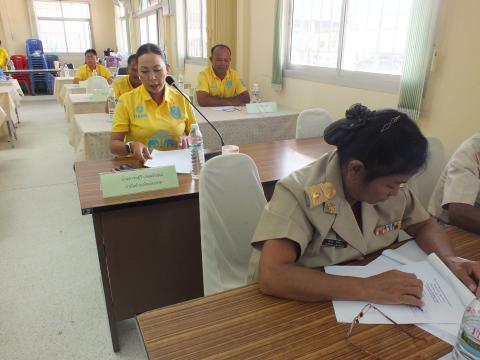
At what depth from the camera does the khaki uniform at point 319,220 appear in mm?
888

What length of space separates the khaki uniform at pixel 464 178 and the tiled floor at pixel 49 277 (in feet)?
4.24

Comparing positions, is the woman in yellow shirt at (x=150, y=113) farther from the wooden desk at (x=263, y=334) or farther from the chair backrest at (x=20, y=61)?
the chair backrest at (x=20, y=61)

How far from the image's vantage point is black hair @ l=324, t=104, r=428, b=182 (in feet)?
2.73

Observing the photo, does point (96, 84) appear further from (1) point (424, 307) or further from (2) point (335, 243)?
(1) point (424, 307)

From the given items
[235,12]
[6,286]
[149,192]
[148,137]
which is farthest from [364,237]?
[235,12]

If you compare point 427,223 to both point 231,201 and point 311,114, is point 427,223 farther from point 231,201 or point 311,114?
point 311,114

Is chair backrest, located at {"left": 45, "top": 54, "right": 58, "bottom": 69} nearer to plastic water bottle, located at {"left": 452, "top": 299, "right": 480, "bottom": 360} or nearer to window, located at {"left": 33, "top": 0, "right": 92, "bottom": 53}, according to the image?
window, located at {"left": 33, "top": 0, "right": 92, "bottom": 53}

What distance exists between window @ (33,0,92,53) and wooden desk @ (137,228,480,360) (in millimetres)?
11754

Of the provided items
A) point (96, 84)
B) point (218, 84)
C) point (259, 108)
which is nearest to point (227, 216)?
point (259, 108)

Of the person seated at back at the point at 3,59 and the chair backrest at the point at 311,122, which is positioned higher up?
the person seated at back at the point at 3,59

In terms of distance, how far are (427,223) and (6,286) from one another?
2.19m

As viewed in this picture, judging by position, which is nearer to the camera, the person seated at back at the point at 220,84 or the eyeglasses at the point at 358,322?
the eyeglasses at the point at 358,322

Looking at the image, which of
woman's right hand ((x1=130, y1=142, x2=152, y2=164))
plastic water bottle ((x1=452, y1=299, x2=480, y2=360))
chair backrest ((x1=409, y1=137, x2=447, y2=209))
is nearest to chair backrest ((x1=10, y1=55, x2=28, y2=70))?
woman's right hand ((x1=130, y1=142, x2=152, y2=164))

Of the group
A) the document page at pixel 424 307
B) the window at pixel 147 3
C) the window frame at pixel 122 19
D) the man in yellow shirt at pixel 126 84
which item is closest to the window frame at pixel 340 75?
the man in yellow shirt at pixel 126 84
